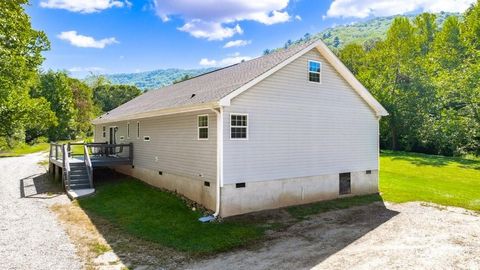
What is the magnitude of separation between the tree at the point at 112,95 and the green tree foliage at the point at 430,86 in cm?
5930

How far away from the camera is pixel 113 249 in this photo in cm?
960

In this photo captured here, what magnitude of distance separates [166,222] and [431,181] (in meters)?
17.6

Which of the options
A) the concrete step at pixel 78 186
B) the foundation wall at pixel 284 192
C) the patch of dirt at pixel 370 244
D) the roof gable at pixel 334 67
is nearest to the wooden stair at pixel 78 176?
the concrete step at pixel 78 186

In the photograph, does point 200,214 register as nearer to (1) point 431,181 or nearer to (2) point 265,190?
(2) point 265,190

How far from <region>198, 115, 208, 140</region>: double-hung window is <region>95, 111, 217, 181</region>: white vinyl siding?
0.66 feet

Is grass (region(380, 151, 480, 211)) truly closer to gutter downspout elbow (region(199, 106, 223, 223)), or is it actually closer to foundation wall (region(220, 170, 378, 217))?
foundation wall (region(220, 170, 378, 217))

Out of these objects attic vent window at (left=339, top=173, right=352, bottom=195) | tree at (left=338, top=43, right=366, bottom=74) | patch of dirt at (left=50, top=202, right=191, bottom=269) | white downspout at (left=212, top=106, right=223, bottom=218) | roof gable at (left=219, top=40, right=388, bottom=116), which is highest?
tree at (left=338, top=43, right=366, bottom=74)

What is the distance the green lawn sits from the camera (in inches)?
410

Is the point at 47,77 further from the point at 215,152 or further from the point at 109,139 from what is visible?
the point at 215,152

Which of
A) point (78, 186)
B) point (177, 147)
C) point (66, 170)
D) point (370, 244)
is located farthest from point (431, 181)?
point (66, 170)

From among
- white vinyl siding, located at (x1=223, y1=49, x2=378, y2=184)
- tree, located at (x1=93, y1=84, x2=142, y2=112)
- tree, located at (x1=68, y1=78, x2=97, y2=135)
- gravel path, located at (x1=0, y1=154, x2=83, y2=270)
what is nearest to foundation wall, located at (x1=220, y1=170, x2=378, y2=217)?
white vinyl siding, located at (x1=223, y1=49, x2=378, y2=184)

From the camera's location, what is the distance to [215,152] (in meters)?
12.6

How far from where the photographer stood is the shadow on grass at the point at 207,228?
922cm

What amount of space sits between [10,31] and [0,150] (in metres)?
33.9
